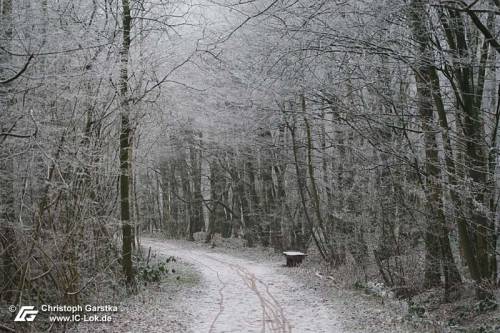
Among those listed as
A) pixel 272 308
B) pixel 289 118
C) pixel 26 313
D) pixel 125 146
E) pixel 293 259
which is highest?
pixel 289 118

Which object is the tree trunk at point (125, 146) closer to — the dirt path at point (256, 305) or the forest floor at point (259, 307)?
the forest floor at point (259, 307)

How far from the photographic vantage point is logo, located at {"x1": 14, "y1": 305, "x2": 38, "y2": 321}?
6.69m

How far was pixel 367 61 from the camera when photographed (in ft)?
24.4

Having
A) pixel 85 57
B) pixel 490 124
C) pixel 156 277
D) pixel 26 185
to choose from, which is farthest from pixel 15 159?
pixel 490 124

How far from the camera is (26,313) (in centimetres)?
686

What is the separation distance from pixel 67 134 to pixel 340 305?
5.54m

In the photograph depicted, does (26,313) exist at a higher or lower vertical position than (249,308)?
higher

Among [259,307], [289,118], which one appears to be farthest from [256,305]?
[289,118]

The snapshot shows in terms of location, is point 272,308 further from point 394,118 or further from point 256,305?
point 394,118

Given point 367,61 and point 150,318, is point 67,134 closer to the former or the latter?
point 150,318

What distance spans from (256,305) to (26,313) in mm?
3909

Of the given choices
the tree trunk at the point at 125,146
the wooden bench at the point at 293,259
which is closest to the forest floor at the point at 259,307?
the tree trunk at the point at 125,146

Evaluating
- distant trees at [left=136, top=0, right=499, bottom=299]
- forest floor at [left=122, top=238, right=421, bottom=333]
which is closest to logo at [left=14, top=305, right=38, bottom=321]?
forest floor at [left=122, top=238, right=421, bottom=333]

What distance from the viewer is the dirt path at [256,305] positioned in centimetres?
740
